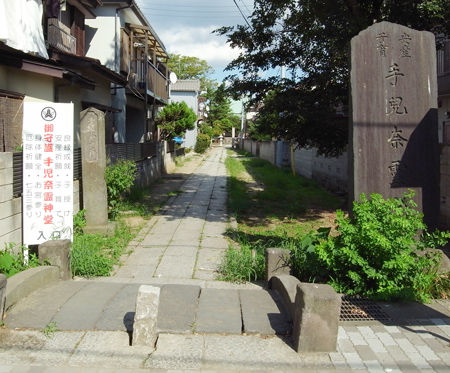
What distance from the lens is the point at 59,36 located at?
1161cm

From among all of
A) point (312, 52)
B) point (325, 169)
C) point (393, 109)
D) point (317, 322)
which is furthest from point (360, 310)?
point (325, 169)

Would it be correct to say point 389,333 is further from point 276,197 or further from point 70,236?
point 276,197

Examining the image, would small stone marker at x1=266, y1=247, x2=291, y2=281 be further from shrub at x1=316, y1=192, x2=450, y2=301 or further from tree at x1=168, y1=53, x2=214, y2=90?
tree at x1=168, y1=53, x2=214, y2=90

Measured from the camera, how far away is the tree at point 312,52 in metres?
8.82

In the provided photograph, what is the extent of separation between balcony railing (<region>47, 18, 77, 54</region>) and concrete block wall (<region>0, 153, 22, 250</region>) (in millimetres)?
6304

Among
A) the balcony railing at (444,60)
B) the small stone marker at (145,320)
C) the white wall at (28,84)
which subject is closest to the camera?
the small stone marker at (145,320)

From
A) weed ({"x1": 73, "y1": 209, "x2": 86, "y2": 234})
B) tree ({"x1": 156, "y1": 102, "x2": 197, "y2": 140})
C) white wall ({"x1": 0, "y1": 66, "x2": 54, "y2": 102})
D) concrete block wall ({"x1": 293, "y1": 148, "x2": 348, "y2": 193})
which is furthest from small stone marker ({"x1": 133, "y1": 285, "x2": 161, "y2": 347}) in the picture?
tree ({"x1": 156, "y1": 102, "x2": 197, "y2": 140})

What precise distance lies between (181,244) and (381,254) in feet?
13.5

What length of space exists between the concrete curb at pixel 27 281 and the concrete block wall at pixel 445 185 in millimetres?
7280

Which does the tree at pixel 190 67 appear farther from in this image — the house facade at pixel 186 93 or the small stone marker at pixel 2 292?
the small stone marker at pixel 2 292

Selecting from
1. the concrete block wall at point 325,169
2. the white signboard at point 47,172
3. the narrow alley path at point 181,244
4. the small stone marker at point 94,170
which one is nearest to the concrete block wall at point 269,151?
the concrete block wall at point 325,169

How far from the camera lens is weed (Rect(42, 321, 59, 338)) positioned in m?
4.27

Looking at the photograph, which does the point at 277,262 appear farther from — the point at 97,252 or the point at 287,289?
the point at 97,252

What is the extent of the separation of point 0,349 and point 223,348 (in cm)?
209
